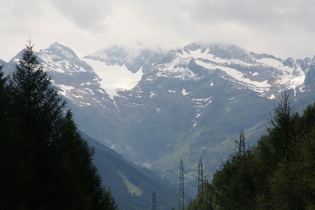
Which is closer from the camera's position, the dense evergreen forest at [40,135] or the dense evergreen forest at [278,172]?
the dense evergreen forest at [40,135]

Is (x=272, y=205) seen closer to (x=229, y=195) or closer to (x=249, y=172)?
(x=249, y=172)

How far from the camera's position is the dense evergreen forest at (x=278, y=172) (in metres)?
33.5

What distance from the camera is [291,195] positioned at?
34.2 metres

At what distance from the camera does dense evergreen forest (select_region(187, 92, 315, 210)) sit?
33.5 metres

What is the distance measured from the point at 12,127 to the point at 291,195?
18032mm

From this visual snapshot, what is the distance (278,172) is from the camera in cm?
3538

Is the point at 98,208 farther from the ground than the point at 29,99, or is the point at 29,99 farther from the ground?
the point at 29,99

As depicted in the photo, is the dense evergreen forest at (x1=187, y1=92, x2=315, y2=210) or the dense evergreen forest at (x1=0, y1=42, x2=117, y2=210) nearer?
the dense evergreen forest at (x1=0, y1=42, x2=117, y2=210)

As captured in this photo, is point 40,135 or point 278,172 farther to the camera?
point 278,172

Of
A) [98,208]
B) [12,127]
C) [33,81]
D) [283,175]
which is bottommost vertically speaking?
[98,208]

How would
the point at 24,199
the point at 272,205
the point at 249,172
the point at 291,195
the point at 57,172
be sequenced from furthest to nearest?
the point at 249,172 < the point at 272,205 < the point at 291,195 < the point at 57,172 < the point at 24,199

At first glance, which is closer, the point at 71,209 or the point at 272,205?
the point at 71,209

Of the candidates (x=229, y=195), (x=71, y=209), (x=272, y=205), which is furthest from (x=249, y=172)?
(x=71, y=209)

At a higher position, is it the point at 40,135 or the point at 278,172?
the point at 40,135
